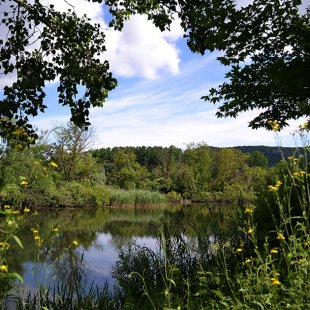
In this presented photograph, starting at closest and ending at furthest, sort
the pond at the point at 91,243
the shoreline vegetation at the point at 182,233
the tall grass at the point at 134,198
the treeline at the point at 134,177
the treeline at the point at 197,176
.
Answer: the shoreline vegetation at the point at 182,233
the pond at the point at 91,243
the treeline at the point at 134,177
the tall grass at the point at 134,198
the treeline at the point at 197,176

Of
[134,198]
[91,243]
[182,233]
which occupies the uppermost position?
[182,233]

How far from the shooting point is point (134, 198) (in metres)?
34.3

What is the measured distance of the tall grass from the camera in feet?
110

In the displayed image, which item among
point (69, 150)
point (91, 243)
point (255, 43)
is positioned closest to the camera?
point (255, 43)

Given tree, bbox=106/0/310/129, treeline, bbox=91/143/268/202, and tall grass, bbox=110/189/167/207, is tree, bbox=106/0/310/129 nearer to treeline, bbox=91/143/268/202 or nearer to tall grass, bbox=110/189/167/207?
tall grass, bbox=110/189/167/207

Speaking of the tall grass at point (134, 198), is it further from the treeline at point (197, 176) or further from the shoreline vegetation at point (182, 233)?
the treeline at point (197, 176)

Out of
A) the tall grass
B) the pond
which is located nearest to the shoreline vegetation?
the tall grass

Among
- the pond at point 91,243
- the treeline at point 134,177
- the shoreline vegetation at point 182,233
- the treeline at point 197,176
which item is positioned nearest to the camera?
the shoreline vegetation at point 182,233

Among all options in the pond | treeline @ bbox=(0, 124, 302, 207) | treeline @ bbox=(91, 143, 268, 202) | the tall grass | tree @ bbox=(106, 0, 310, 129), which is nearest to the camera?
tree @ bbox=(106, 0, 310, 129)

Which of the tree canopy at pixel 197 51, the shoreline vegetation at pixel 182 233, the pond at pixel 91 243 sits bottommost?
the pond at pixel 91 243

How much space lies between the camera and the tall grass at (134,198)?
33.6m

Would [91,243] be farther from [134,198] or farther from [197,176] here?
[197,176]

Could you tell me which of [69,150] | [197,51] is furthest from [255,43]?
[69,150]

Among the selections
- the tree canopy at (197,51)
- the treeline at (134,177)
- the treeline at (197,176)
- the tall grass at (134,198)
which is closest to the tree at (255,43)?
the tree canopy at (197,51)
